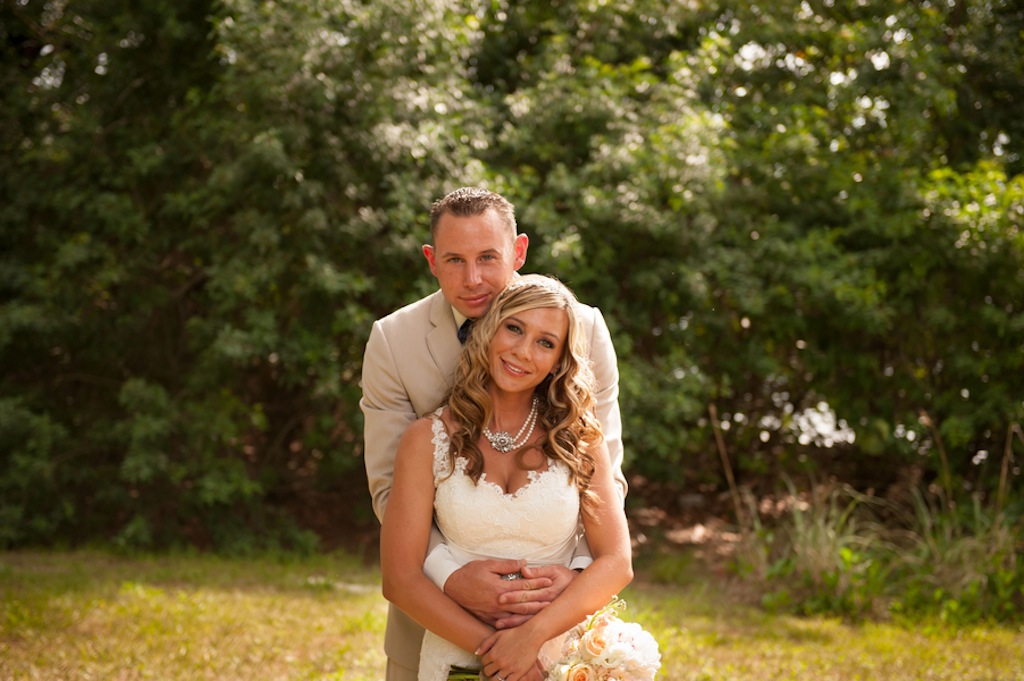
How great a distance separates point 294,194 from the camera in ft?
24.0

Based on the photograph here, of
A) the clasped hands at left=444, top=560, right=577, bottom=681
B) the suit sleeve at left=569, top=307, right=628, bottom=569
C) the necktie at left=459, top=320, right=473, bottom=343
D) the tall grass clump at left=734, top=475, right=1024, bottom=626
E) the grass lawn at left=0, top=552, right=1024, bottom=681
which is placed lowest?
the grass lawn at left=0, top=552, right=1024, bottom=681

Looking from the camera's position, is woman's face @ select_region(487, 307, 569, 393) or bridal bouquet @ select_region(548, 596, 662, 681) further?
woman's face @ select_region(487, 307, 569, 393)

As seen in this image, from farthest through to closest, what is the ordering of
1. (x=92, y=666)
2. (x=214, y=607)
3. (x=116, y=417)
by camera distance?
(x=116, y=417) < (x=214, y=607) < (x=92, y=666)

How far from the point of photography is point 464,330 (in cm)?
362

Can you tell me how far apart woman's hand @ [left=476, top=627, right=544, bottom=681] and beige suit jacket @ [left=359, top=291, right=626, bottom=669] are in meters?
0.57

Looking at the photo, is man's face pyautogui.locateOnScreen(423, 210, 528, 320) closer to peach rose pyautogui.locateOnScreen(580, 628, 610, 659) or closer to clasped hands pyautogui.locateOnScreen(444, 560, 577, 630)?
clasped hands pyautogui.locateOnScreen(444, 560, 577, 630)

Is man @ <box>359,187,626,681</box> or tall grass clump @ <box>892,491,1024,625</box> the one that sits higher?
man @ <box>359,187,626,681</box>

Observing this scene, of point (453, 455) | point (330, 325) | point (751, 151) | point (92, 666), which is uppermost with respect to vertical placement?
point (751, 151)

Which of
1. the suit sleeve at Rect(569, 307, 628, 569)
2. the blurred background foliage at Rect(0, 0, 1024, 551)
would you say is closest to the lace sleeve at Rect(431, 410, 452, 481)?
the suit sleeve at Rect(569, 307, 628, 569)

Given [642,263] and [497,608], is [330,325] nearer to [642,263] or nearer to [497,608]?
[642,263]

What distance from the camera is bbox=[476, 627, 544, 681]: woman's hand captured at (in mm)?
3031

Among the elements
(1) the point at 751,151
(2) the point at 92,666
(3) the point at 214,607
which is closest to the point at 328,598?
(3) the point at 214,607

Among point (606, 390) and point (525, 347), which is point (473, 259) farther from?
point (606, 390)

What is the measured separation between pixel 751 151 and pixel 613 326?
71.9 inches
